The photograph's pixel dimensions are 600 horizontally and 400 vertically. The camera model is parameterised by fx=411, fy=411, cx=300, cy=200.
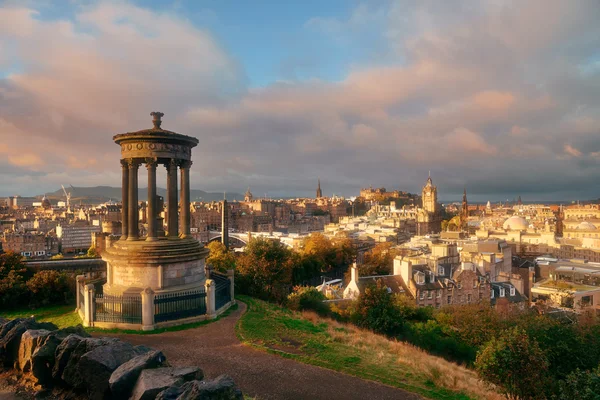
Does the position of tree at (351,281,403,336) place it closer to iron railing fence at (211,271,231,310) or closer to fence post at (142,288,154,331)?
iron railing fence at (211,271,231,310)

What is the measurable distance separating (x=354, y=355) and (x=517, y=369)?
13.6 ft

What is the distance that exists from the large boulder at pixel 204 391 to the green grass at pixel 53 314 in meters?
11.1

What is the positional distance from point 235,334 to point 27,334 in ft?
19.8

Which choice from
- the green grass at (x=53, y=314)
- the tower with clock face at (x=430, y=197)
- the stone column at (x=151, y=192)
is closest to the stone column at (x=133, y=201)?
the stone column at (x=151, y=192)

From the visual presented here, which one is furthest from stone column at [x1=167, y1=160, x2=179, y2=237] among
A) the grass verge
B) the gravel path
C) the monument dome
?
the monument dome

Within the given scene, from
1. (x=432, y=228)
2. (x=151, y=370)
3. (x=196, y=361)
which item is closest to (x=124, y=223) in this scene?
(x=196, y=361)

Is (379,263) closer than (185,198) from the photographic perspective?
No

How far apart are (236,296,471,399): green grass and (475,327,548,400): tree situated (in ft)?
3.55

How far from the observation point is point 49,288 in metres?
18.2

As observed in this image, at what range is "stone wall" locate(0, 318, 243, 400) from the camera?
19.7ft

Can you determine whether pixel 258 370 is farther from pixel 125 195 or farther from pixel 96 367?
pixel 125 195

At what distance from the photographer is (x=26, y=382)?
8.09m

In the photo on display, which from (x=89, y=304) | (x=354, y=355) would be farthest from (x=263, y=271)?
(x=354, y=355)

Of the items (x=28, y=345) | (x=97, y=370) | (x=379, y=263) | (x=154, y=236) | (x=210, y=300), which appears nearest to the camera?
(x=97, y=370)
